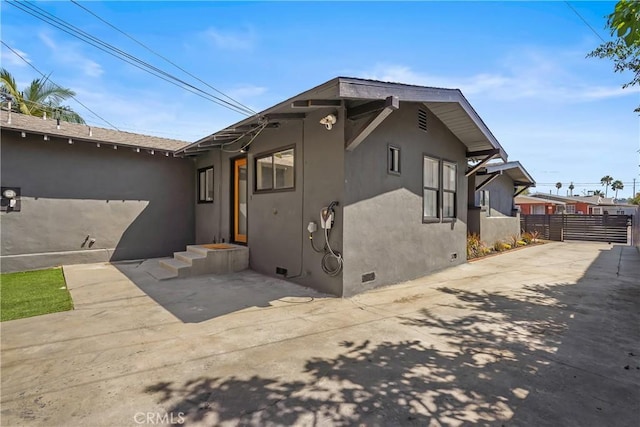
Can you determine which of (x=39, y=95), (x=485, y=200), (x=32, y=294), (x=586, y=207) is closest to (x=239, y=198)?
(x=32, y=294)

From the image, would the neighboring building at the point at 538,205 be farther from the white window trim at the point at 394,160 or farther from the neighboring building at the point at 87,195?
the neighboring building at the point at 87,195

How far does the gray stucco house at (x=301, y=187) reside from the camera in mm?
5105

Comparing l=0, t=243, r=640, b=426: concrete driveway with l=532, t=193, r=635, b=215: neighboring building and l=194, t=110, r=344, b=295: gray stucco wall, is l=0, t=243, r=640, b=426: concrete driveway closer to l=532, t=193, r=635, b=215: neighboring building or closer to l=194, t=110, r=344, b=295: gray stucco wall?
l=194, t=110, r=344, b=295: gray stucco wall

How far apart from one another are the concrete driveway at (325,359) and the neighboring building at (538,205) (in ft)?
84.3

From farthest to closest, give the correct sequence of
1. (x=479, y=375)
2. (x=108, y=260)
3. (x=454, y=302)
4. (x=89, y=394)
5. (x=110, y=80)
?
(x=110, y=80), (x=108, y=260), (x=454, y=302), (x=479, y=375), (x=89, y=394)

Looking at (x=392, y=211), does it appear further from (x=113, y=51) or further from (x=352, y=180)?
(x=113, y=51)

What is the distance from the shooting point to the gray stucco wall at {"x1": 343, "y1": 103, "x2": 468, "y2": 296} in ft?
17.0

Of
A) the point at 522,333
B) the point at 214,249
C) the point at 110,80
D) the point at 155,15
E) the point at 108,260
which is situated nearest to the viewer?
the point at 522,333

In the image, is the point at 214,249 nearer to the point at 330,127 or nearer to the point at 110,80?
the point at 330,127

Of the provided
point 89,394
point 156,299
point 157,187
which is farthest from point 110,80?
point 89,394

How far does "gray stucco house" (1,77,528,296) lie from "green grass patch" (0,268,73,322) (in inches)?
47.2

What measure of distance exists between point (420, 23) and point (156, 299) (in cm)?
743

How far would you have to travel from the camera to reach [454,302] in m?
4.83

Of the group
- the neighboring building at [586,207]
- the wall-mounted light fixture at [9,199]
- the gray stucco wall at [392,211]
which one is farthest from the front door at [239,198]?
the neighboring building at [586,207]
